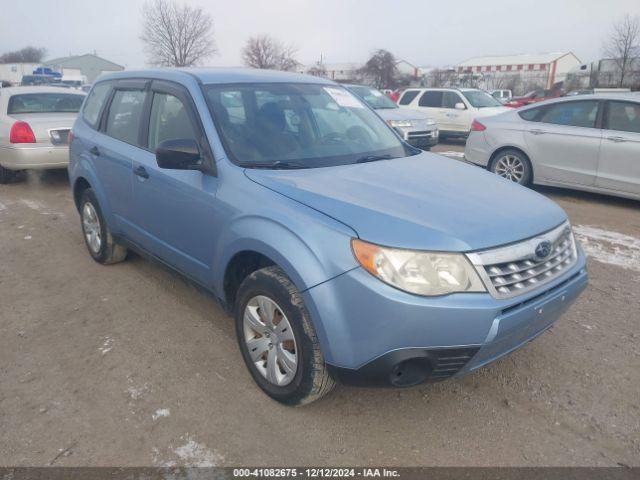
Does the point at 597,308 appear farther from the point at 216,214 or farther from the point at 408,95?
the point at 408,95

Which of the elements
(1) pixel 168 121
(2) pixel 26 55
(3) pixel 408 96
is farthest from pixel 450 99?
(2) pixel 26 55

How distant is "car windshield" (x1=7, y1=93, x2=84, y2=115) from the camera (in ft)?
26.9

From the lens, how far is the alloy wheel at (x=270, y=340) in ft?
8.66

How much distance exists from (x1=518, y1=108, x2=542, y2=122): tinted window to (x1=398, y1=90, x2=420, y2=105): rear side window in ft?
23.9

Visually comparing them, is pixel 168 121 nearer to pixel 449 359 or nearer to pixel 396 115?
pixel 449 359

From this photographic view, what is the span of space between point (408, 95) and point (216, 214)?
42.6 ft

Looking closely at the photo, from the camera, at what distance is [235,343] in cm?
347

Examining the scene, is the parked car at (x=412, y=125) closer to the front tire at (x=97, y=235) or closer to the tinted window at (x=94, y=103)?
the tinted window at (x=94, y=103)

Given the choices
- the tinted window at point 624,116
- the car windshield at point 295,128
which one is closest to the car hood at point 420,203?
the car windshield at point 295,128

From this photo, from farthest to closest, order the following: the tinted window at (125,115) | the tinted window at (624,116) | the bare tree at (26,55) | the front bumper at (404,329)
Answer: the bare tree at (26,55), the tinted window at (624,116), the tinted window at (125,115), the front bumper at (404,329)

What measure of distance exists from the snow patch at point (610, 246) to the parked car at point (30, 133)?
23.6 ft

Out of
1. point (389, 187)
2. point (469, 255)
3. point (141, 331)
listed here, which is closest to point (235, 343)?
point (141, 331)

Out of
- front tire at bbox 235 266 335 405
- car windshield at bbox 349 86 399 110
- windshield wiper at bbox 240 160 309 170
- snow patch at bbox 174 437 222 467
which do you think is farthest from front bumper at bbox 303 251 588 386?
car windshield at bbox 349 86 399 110

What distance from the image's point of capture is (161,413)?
9.07 ft
